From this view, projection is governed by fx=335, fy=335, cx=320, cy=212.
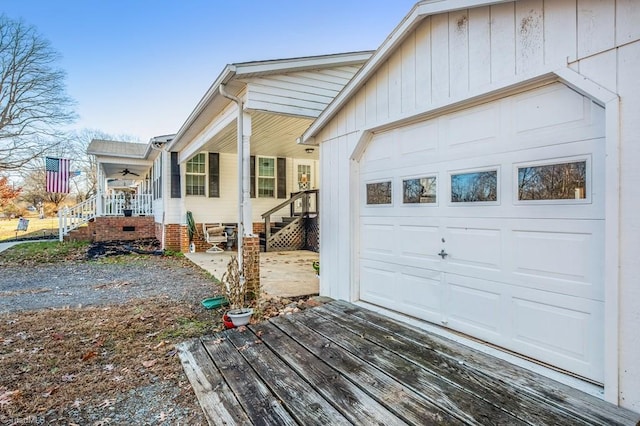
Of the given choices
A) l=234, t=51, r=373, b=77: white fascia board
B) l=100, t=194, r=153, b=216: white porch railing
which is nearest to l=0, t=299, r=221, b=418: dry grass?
l=234, t=51, r=373, b=77: white fascia board

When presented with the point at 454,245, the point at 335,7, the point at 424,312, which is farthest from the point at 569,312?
the point at 335,7

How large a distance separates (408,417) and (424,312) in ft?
5.44

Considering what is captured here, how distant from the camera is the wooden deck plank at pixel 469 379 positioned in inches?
84.3

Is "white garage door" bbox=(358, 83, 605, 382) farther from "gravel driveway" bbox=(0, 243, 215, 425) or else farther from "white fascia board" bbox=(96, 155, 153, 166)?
"white fascia board" bbox=(96, 155, 153, 166)

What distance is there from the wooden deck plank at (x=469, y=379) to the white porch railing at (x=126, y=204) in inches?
496

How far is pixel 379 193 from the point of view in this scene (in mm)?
4348

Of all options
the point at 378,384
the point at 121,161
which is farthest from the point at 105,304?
the point at 121,161

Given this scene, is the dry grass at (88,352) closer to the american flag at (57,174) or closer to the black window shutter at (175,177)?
the black window shutter at (175,177)

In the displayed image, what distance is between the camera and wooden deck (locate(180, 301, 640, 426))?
220 centimetres

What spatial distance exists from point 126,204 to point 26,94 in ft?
42.4

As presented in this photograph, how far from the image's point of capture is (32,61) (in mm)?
19719

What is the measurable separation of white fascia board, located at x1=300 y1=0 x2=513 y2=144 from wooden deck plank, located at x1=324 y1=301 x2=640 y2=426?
2959 millimetres

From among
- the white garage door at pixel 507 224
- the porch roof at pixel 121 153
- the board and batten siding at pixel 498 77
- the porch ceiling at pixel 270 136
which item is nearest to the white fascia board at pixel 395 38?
the board and batten siding at pixel 498 77

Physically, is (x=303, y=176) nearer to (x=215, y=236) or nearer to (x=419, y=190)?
(x=215, y=236)
